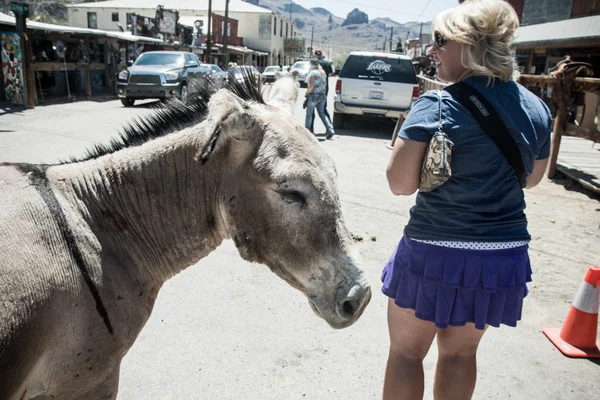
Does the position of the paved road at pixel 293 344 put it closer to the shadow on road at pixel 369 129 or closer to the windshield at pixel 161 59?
the shadow on road at pixel 369 129

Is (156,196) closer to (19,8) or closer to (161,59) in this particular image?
(19,8)

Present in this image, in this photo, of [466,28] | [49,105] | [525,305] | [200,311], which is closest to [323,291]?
[466,28]

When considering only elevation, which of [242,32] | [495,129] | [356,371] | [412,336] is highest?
[242,32]

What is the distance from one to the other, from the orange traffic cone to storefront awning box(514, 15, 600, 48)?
1318 cm

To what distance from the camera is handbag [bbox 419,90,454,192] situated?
188cm

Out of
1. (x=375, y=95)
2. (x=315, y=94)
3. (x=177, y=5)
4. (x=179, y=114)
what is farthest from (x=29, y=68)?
(x=177, y=5)

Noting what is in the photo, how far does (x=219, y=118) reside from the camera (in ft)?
5.54

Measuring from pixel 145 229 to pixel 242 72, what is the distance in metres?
0.87

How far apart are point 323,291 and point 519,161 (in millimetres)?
1084

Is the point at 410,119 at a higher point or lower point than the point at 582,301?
higher

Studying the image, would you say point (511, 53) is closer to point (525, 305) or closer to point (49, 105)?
point (525, 305)

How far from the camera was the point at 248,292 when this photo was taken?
4250 millimetres

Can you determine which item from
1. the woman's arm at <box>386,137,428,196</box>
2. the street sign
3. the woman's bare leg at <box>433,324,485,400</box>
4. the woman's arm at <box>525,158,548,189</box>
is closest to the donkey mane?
the woman's arm at <box>386,137,428,196</box>

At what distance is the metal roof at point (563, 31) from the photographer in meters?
14.9
